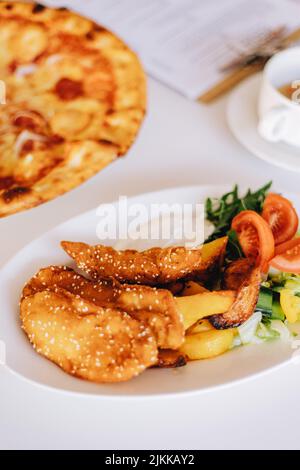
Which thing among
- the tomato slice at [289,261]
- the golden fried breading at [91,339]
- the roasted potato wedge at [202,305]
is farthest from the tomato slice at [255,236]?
the golden fried breading at [91,339]

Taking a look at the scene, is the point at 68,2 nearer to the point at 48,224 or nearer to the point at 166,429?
the point at 48,224

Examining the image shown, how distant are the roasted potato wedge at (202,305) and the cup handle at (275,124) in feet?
1.65

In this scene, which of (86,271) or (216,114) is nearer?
(86,271)

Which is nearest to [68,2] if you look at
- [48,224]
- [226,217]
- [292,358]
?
[48,224]

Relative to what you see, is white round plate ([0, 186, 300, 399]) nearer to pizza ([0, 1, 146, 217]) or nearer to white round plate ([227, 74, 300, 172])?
pizza ([0, 1, 146, 217])

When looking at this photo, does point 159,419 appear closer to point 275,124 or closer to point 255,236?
point 255,236

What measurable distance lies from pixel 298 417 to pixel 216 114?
2.67 ft

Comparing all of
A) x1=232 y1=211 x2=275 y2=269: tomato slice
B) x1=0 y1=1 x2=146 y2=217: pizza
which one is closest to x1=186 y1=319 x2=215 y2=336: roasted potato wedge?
x1=232 y1=211 x2=275 y2=269: tomato slice

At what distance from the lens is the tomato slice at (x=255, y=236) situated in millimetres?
1034

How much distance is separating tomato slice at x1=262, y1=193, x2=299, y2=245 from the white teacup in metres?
0.25

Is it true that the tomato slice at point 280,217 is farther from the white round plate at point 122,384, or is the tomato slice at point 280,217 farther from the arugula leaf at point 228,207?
the white round plate at point 122,384

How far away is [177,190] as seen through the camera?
1.18 metres

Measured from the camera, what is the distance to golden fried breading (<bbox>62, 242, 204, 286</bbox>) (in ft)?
3.25

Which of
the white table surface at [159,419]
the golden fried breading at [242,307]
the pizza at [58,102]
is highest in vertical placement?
the golden fried breading at [242,307]
